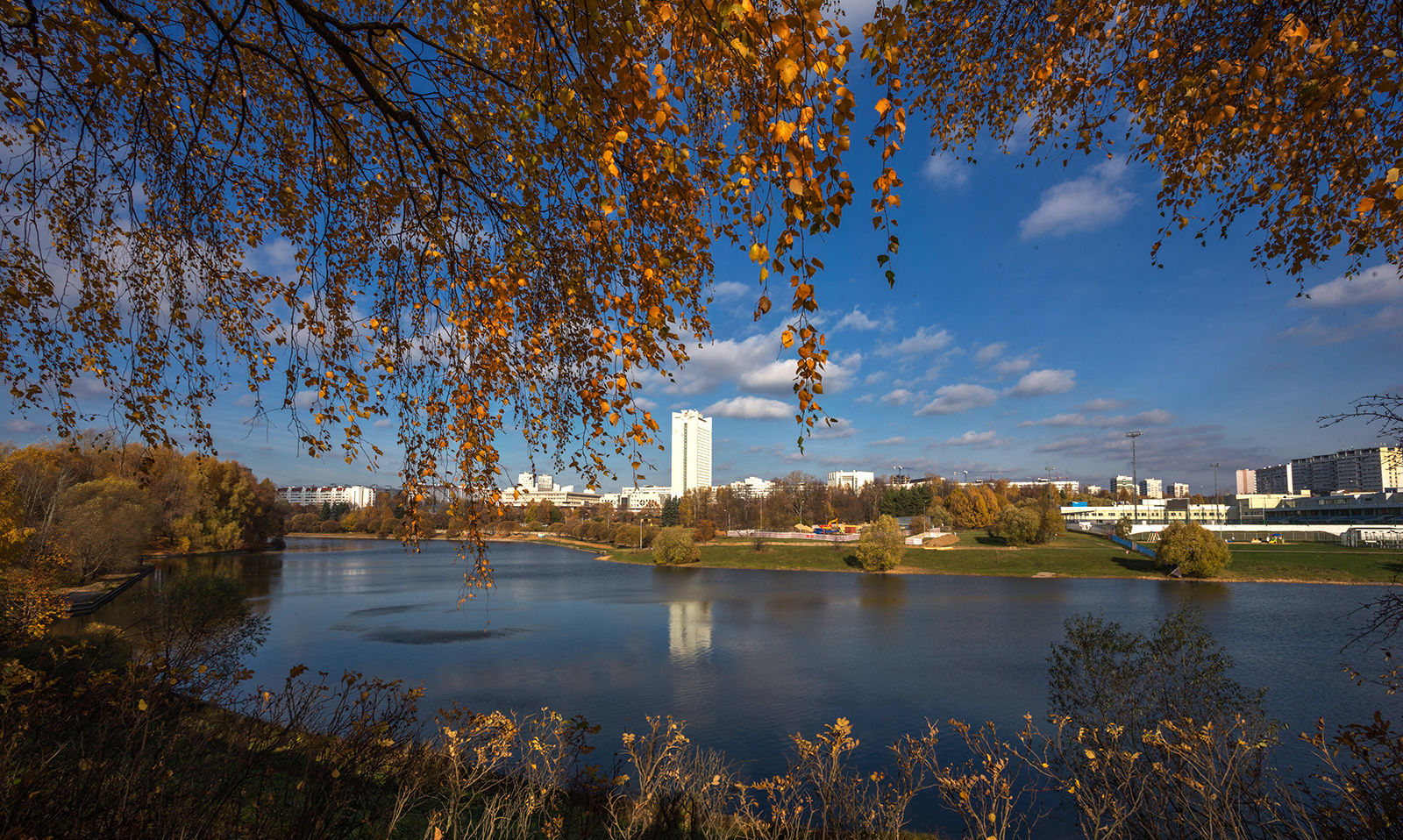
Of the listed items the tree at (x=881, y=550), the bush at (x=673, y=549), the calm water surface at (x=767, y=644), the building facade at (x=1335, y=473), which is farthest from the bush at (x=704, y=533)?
the building facade at (x=1335, y=473)

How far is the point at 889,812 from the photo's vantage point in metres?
4.77

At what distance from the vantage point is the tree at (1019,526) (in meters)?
47.8

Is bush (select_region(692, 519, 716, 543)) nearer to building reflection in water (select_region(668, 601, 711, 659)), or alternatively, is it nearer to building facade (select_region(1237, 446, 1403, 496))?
building reflection in water (select_region(668, 601, 711, 659))

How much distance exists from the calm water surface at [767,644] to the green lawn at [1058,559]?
242 cm

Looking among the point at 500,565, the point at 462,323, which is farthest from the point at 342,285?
the point at 500,565

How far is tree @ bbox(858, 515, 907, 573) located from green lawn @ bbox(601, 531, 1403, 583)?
1.43m

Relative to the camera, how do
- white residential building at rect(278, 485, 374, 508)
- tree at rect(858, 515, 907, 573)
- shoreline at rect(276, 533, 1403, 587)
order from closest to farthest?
shoreline at rect(276, 533, 1403, 587) → tree at rect(858, 515, 907, 573) → white residential building at rect(278, 485, 374, 508)

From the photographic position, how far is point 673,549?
47.8m

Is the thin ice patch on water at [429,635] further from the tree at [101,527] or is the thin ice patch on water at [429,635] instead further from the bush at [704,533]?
the bush at [704,533]

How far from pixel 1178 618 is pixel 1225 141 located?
920 centimetres

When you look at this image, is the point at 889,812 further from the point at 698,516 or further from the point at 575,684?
the point at 698,516

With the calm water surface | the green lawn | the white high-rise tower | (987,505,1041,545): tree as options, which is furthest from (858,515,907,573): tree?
the white high-rise tower

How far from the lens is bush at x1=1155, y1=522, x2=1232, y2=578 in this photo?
33.8 meters

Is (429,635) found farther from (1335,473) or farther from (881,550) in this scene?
(1335,473)
